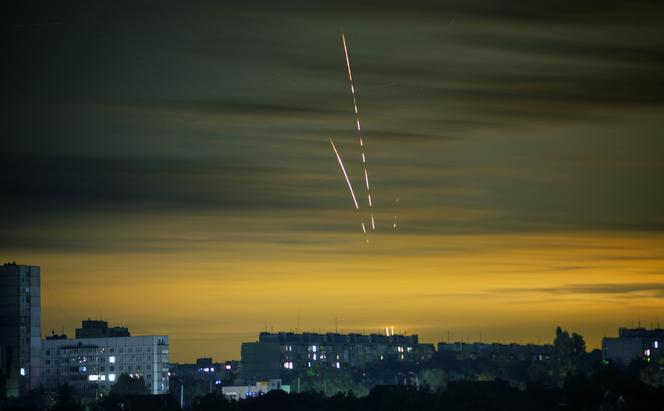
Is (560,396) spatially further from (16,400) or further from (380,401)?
(16,400)

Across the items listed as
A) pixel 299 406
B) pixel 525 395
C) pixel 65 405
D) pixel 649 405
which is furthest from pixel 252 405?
pixel 649 405

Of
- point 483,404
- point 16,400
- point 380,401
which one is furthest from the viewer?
point 16,400

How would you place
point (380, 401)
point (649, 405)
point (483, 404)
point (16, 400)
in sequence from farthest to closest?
point (16, 400) → point (380, 401) → point (483, 404) → point (649, 405)

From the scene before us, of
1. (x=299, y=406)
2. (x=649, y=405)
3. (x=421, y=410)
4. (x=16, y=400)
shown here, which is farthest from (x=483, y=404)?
(x=16, y=400)

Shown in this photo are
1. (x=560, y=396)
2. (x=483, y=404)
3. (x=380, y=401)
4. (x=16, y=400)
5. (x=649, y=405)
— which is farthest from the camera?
(x=16, y=400)

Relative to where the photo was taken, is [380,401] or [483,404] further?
[380,401]

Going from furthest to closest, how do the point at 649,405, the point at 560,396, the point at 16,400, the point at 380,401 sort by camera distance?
the point at 16,400
the point at 380,401
the point at 560,396
the point at 649,405

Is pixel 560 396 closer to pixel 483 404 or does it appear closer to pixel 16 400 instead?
pixel 483 404

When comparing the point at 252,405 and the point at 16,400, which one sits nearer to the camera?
the point at 252,405
